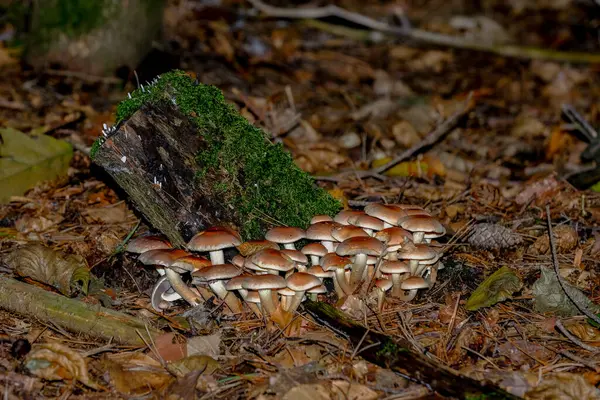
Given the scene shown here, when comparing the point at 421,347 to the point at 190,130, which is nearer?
the point at 421,347

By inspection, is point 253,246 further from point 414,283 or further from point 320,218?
point 414,283

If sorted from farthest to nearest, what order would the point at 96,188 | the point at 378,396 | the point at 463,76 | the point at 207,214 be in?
the point at 463,76 < the point at 96,188 < the point at 207,214 < the point at 378,396

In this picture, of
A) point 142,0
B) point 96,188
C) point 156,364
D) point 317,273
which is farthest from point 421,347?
point 142,0

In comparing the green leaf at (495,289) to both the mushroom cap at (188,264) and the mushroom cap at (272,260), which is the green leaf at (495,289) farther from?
the mushroom cap at (188,264)

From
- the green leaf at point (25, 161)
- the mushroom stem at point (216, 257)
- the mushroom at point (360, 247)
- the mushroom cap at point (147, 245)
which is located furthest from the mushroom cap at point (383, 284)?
the green leaf at point (25, 161)

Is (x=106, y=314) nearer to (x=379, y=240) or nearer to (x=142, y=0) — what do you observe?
(x=379, y=240)

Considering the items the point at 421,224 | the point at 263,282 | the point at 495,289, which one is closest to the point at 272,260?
the point at 263,282

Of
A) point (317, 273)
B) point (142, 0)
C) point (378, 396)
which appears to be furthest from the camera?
point (142, 0)
